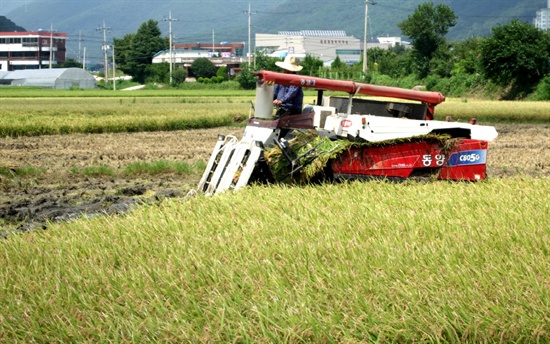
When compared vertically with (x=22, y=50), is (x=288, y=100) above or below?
below

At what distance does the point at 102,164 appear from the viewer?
15469mm

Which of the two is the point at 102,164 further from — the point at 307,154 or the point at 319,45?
the point at 319,45

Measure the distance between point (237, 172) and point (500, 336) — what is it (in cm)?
602

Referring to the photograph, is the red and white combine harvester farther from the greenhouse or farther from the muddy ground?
the greenhouse

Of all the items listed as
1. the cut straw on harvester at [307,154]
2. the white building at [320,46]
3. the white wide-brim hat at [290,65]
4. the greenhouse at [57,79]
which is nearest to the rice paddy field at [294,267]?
the cut straw on harvester at [307,154]

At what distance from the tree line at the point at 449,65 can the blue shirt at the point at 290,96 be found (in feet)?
65.1

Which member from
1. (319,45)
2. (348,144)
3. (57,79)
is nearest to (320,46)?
(319,45)

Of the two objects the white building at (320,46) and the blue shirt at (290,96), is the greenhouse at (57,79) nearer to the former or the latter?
the white building at (320,46)

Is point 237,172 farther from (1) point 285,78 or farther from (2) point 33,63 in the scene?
(2) point 33,63

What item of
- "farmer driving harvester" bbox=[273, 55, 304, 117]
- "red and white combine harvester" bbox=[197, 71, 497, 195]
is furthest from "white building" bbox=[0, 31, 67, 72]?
"red and white combine harvester" bbox=[197, 71, 497, 195]

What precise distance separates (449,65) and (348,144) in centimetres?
5522

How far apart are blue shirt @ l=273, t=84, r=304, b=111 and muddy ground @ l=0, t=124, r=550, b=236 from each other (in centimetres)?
193

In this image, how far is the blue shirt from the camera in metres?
10.8

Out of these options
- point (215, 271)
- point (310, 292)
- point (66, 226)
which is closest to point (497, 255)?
point (310, 292)
